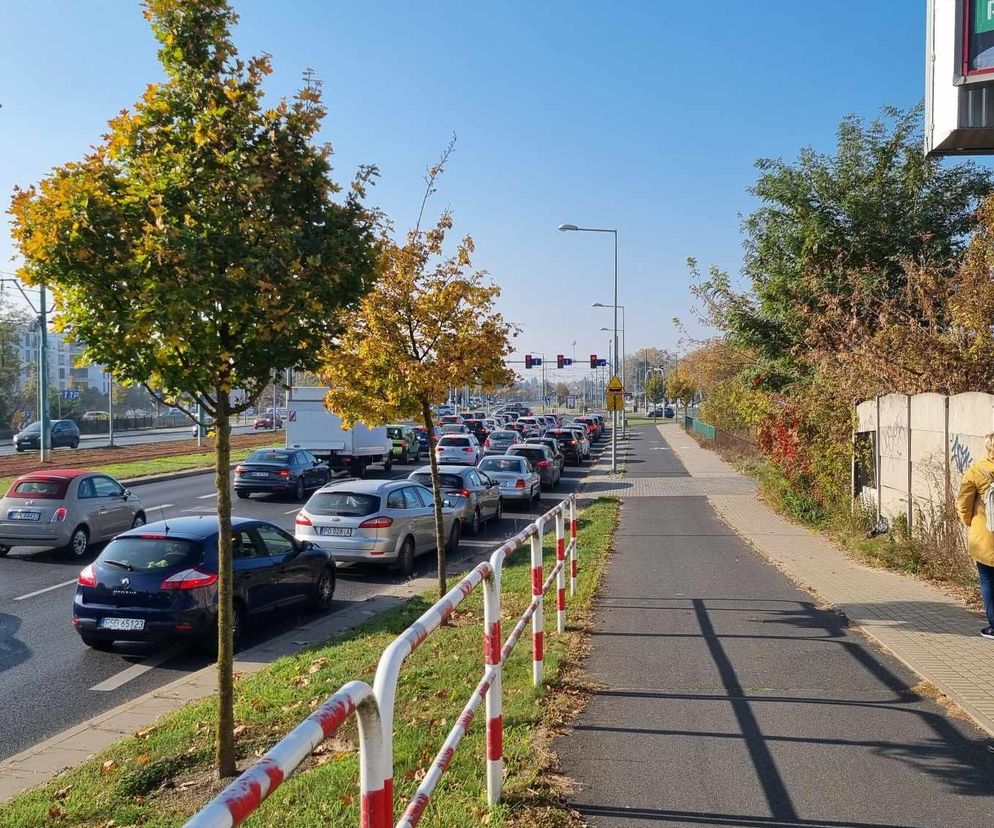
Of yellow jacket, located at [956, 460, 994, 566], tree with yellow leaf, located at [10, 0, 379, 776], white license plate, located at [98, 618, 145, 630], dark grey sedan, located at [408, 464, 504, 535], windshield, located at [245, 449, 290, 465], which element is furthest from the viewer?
windshield, located at [245, 449, 290, 465]

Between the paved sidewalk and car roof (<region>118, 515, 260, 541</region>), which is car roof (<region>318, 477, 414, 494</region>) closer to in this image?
car roof (<region>118, 515, 260, 541</region>)

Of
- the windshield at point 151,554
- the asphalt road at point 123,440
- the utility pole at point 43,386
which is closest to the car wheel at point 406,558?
the windshield at point 151,554

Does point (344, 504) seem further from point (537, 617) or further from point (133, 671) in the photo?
point (537, 617)

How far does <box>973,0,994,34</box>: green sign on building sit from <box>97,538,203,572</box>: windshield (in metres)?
10.1

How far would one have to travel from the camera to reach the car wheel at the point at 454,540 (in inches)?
671

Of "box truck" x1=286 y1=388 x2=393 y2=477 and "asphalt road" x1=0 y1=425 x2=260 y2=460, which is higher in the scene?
"box truck" x1=286 y1=388 x2=393 y2=477

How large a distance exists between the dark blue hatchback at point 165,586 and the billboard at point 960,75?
929cm

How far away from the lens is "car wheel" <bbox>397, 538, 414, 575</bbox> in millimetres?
14492

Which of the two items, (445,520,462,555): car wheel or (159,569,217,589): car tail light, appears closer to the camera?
(159,569,217,589): car tail light

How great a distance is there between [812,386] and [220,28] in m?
14.1

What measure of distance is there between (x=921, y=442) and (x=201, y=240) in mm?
10461

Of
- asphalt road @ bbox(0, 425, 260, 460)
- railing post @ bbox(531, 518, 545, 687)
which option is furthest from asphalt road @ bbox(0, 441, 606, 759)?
asphalt road @ bbox(0, 425, 260, 460)

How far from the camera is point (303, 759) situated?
7.44 feet

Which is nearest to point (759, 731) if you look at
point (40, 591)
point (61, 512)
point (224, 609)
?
point (224, 609)
